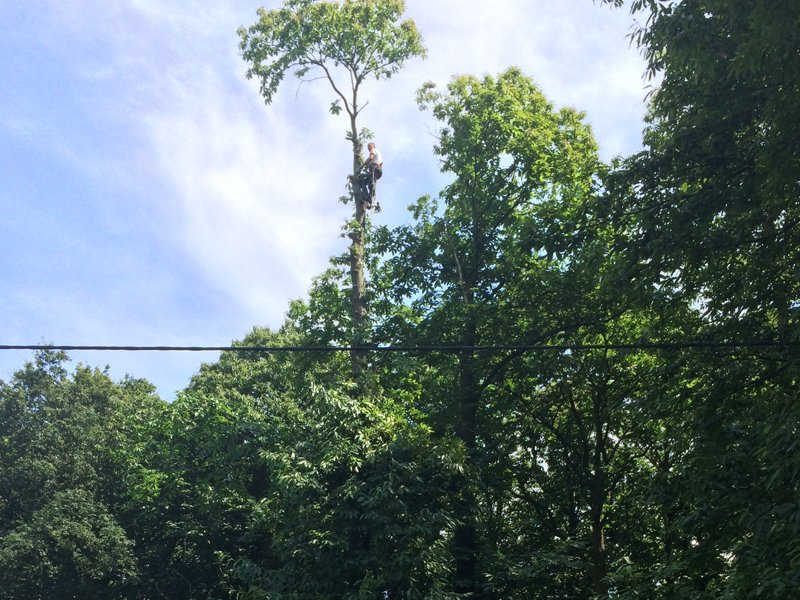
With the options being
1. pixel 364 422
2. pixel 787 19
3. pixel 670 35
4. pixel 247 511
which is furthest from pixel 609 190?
pixel 247 511

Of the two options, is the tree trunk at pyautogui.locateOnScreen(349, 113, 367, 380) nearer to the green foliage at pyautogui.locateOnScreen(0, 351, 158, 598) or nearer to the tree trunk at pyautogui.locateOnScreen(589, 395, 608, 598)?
the tree trunk at pyautogui.locateOnScreen(589, 395, 608, 598)

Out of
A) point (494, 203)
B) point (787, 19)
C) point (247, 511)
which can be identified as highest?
point (494, 203)

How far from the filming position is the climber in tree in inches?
746

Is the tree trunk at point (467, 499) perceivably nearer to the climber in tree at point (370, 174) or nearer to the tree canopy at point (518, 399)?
the tree canopy at point (518, 399)

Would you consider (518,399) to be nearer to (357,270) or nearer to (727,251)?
(357,270)

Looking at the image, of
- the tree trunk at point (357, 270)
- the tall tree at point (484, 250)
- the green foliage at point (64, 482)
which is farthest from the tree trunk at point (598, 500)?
the green foliage at point (64, 482)

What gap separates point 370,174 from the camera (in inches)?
752

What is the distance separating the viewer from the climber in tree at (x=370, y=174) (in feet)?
62.1

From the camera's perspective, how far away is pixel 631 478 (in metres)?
18.5

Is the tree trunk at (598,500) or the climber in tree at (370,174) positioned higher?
the climber in tree at (370,174)

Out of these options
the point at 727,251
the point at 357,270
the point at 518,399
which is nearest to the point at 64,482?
the point at 357,270

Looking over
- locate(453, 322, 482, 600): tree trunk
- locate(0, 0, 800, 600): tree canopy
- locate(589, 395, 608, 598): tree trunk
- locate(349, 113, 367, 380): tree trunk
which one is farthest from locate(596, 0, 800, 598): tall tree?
locate(349, 113, 367, 380): tree trunk

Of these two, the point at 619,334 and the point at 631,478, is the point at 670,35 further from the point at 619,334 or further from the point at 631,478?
the point at 631,478

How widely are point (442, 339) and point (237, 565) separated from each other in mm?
6385
